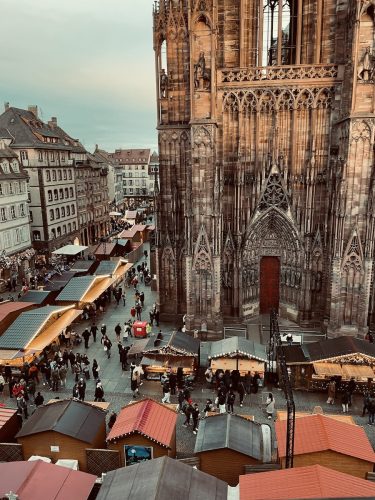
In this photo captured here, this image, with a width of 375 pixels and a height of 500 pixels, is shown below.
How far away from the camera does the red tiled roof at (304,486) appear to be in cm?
957

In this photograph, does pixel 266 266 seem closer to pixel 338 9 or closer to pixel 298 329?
pixel 298 329

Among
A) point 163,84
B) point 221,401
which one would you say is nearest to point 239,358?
point 221,401

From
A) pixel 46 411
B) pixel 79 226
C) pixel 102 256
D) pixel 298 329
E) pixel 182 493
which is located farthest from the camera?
pixel 79 226

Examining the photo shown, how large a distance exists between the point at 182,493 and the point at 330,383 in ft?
35.8

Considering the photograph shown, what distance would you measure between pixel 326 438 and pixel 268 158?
16.9 metres

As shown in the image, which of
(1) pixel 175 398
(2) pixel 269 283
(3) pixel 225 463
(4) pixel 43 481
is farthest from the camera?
(2) pixel 269 283

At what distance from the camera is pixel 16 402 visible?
62.7 feet

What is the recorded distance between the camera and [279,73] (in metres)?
23.7

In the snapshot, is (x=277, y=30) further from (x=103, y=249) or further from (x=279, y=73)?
(x=103, y=249)

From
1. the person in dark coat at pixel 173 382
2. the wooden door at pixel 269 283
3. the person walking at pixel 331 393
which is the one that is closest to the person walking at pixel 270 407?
the person walking at pixel 331 393

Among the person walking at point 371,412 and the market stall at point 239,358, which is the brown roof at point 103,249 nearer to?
the market stall at point 239,358

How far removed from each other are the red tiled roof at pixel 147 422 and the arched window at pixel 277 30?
1990cm

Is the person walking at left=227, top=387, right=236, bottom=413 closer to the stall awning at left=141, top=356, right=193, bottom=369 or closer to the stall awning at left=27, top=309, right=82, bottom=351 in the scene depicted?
the stall awning at left=141, top=356, right=193, bottom=369

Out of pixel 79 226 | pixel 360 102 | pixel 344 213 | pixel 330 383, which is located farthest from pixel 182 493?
pixel 79 226
